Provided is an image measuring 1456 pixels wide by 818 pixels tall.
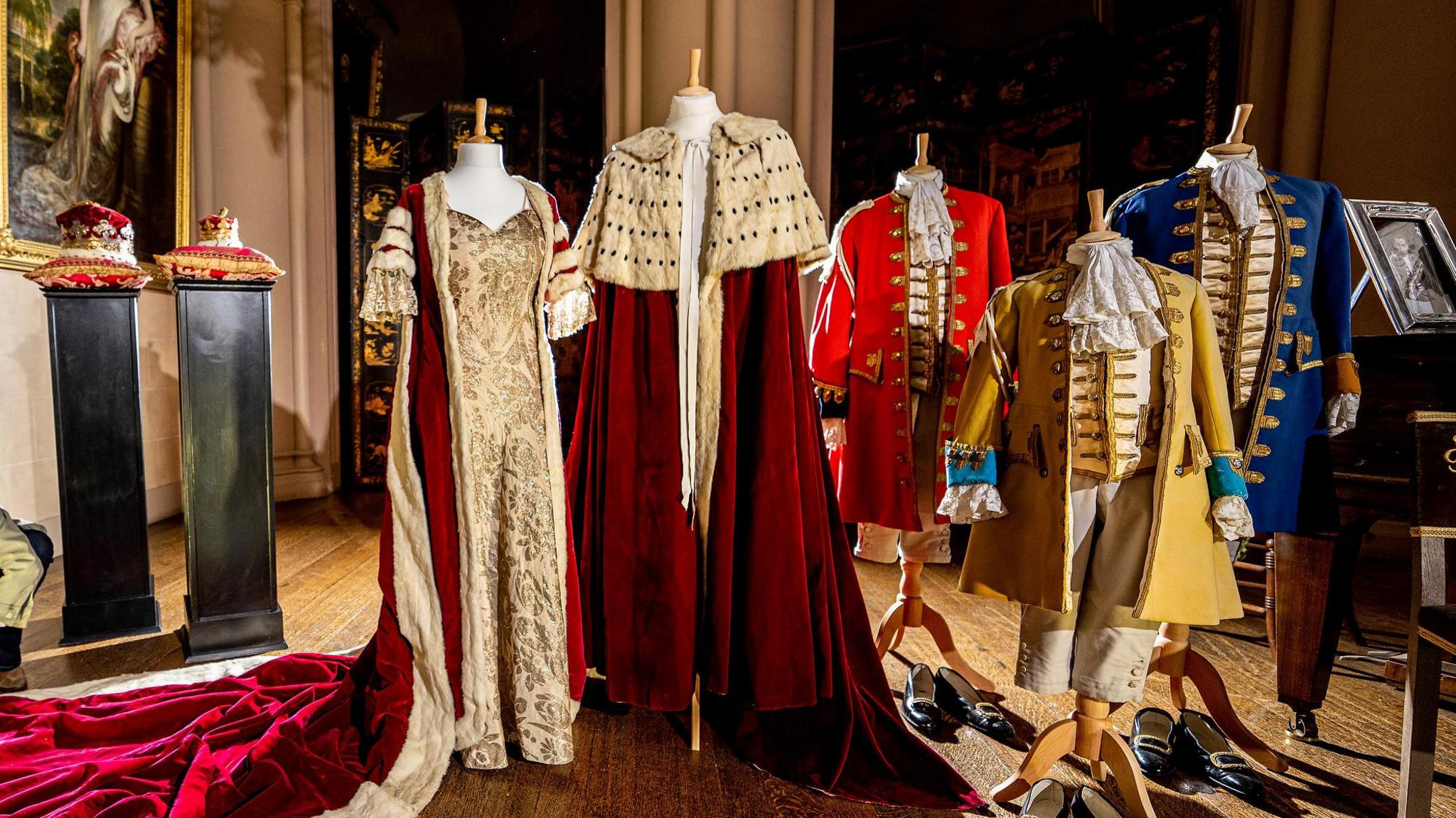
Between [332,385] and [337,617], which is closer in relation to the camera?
[337,617]

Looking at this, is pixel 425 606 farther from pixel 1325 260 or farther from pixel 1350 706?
pixel 1350 706

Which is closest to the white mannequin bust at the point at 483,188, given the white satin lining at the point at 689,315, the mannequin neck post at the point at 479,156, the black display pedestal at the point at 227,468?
the mannequin neck post at the point at 479,156

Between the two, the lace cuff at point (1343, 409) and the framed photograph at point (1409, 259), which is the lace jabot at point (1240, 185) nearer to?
the framed photograph at point (1409, 259)

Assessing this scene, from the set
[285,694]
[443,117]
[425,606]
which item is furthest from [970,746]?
[443,117]

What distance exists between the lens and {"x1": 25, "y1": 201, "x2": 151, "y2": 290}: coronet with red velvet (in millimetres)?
2752

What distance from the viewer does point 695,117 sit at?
1.98 m

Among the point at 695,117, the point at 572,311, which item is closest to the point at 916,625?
the point at 572,311

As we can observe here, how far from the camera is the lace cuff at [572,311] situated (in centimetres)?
198

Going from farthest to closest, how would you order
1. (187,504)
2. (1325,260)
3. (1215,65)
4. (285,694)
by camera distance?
(1215,65) < (187,504) < (285,694) < (1325,260)

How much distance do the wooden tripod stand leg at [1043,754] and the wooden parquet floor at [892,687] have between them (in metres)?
0.09

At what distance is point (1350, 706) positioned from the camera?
245 cm

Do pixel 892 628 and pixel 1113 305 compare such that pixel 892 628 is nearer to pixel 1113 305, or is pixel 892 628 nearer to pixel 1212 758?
pixel 1212 758

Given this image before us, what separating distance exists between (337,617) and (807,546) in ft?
7.38

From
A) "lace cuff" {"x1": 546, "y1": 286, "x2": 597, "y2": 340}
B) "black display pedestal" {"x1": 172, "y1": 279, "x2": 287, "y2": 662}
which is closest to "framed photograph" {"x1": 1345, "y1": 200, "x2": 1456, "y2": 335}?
"lace cuff" {"x1": 546, "y1": 286, "x2": 597, "y2": 340}
